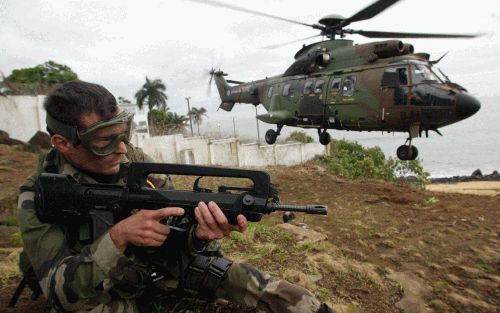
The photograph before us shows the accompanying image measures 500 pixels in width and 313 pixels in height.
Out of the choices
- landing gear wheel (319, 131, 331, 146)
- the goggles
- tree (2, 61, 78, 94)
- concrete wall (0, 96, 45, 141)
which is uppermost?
tree (2, 61, 78, 94)

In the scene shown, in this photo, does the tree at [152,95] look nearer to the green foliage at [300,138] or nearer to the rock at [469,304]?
the green foliage at [300,138]

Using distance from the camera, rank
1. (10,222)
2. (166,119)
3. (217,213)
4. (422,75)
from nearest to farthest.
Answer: (217,213)
(10,222)
(422,75)
(166,119)

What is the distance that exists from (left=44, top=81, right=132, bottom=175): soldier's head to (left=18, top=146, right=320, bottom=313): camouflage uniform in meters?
0.20

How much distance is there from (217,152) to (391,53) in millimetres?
18623

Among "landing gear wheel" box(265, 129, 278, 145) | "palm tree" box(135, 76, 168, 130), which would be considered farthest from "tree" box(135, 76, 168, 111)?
"landing gear wheel" box(265, 129, 278, 145)

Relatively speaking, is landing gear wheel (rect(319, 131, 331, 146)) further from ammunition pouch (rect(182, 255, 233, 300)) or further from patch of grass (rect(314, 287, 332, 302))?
ammunition pouch (rect(182, 255, 233, 300))

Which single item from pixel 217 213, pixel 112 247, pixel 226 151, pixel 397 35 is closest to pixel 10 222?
pixel 112 247

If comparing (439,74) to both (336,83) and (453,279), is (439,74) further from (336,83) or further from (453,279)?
(453,279)

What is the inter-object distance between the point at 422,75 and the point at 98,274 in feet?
27.0

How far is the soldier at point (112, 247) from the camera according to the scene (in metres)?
2.04

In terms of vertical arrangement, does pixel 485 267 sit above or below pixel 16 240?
below

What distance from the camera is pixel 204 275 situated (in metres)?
2.75

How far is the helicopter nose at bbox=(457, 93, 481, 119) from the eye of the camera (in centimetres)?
786

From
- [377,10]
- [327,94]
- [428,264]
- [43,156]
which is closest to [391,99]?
[327,94]
